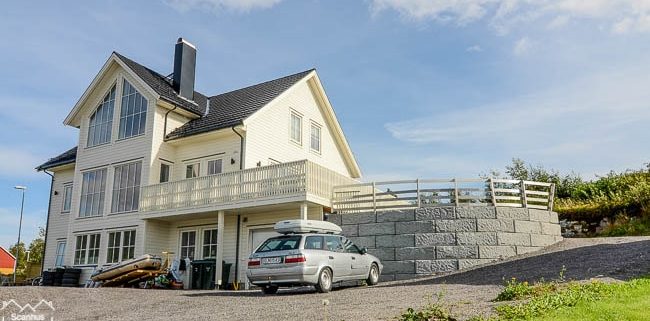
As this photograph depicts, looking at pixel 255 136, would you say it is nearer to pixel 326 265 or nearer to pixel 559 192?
pixel 326 265

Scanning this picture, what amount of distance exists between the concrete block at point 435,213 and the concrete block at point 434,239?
573mm

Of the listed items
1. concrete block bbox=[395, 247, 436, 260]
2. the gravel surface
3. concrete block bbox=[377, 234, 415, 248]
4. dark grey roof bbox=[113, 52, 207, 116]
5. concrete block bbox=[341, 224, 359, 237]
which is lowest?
the gravel surface

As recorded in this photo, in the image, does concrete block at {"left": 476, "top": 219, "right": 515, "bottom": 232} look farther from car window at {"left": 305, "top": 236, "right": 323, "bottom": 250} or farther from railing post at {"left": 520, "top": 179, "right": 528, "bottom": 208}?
car window at {"left": 305, "top": 236, "right": 323, "bottom": 250}

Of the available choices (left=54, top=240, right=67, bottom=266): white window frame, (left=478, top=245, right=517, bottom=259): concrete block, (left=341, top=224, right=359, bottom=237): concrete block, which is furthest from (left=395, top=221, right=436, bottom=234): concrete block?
(left=54, top=240, right=67, bottom=266): white window frame

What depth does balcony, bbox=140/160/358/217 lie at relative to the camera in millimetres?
18281

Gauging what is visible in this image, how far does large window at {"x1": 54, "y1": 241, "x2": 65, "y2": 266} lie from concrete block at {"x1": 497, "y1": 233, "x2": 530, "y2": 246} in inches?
812

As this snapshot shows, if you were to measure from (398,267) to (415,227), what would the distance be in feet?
4.72

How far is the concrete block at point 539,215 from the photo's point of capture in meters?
18.2

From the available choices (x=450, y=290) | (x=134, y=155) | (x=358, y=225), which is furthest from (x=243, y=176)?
(x=450, y=290)

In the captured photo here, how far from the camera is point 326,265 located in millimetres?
13484

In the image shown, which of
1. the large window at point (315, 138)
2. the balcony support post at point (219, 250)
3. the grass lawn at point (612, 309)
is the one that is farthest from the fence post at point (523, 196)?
the balcony support post at point (219, 250)

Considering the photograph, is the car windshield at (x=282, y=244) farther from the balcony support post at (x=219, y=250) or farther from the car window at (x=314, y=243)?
the balcony support post at (x=219, y=250)

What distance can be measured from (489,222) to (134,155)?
591 inches

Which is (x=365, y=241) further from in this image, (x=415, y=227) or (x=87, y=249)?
(x=87, y=249)
